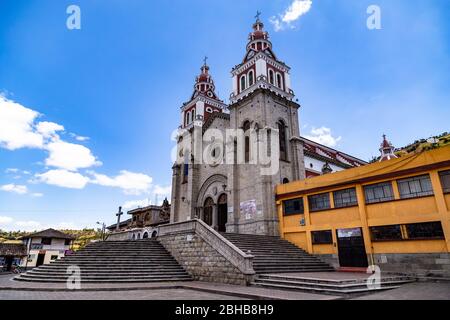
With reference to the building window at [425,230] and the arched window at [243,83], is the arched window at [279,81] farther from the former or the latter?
the building window at [425,230]

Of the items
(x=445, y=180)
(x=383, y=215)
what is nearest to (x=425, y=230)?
(x=383, y=215)

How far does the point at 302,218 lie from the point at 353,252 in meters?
4.02

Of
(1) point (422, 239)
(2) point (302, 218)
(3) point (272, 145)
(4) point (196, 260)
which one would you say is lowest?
(4) point (196, 260)

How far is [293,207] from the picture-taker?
65.1 feet

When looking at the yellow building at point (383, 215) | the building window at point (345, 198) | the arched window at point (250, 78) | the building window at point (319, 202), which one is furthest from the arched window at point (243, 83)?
the building window at point (345, 198)

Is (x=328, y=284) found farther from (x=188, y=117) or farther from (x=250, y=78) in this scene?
(x=188, y=117)

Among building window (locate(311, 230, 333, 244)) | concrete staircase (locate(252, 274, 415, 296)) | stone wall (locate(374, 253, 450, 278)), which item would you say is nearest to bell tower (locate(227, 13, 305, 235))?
building window (locate(311, 230, 333, 244))

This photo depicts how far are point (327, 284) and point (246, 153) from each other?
15.8m

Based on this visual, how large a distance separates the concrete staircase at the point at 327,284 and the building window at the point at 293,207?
7.53m

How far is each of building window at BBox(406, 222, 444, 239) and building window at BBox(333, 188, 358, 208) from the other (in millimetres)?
3113

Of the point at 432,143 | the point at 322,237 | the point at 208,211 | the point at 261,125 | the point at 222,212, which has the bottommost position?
the point at 322,237
